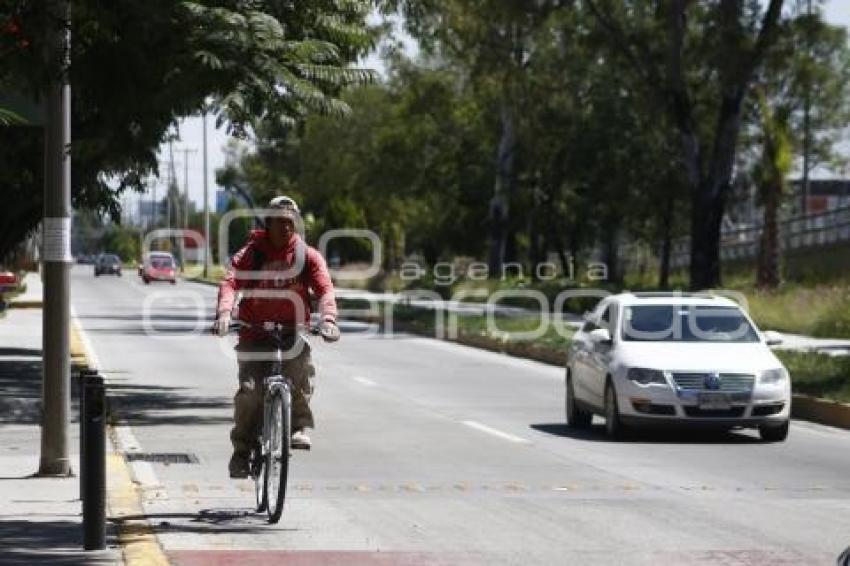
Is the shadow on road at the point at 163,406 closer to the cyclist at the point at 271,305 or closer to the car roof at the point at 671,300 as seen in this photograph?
the car roof at the point at 671,300

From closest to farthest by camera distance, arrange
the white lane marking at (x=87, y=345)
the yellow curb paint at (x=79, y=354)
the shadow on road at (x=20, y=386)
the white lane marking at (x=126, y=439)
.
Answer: the white lane marking at (x=126, y=439)
the shadow on road at (x=20, y=386)
the yellow curb paint at (x=79, y=354)
the white lane marking at (x=87, y=345)

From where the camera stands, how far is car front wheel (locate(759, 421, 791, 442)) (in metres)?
17.9

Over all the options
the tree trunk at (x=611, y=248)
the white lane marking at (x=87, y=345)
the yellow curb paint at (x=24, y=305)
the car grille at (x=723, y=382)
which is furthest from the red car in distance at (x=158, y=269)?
the car grille at (x=723, y=382)

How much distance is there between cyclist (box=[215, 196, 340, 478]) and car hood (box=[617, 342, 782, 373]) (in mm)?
7133

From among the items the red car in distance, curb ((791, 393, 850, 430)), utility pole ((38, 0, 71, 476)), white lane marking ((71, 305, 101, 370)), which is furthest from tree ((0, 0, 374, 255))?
the red car in distance

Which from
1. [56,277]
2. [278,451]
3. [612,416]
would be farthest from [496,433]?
[278,451]

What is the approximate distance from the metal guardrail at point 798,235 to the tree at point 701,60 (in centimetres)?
1499

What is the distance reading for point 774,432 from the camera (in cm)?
1798

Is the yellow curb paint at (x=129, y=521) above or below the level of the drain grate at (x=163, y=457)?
above

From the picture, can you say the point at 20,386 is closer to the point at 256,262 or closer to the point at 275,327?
the point at 256,262

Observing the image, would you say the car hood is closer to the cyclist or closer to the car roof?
the car roof

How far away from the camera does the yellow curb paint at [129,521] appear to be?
933cm

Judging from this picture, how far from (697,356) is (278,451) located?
8189 millimetres

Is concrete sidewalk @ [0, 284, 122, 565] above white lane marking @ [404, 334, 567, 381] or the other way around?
above
